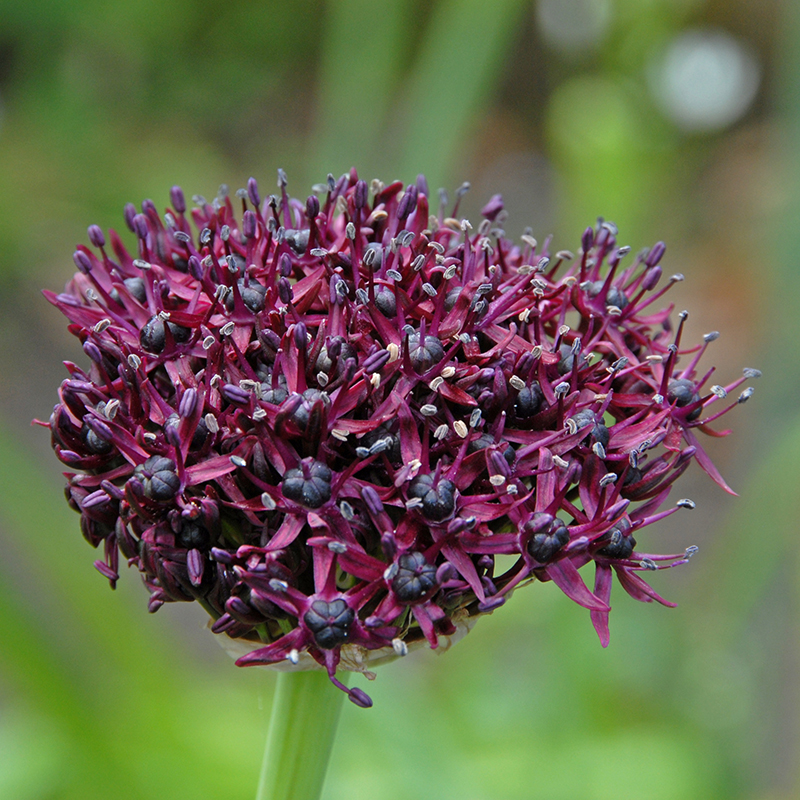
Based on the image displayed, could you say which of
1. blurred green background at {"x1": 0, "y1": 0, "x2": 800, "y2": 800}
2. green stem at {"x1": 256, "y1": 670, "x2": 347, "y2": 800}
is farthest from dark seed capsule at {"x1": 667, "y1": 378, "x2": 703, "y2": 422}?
blurred green background at {"x1": 0, "y1": 0, "x2": 800, "y2": 800}

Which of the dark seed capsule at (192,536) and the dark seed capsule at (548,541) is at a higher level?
the dark seed capsule at (548,541)

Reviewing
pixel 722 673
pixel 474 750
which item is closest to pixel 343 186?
pixel 474 750

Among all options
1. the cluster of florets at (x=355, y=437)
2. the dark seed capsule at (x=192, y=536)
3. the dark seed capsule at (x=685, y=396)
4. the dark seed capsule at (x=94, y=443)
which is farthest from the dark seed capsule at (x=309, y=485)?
the dark seed capsule at (x=685, y=396)

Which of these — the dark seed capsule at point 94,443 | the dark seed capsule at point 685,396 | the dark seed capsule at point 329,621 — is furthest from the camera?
the dark seed capsule at point 685,396

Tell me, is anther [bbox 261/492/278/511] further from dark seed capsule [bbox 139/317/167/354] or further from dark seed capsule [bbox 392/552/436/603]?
dark seed capsule [bbox 139/317/167/354]

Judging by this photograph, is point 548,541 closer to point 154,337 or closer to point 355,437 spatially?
point 355,437

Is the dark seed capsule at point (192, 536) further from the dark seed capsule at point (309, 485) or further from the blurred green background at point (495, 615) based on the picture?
the blurred green background at point (495, 615)

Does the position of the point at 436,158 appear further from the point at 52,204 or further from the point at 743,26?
the point at 743,26
